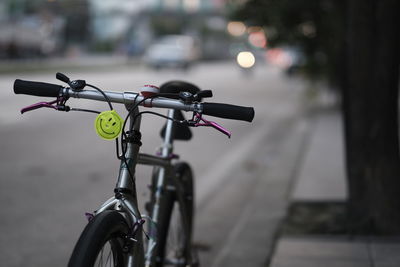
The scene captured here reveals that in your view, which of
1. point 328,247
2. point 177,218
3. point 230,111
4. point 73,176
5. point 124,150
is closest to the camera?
point 230,111

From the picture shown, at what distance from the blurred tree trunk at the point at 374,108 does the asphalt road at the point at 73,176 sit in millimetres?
1184

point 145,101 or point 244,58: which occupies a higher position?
point 145,101

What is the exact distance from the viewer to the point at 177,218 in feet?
13.5

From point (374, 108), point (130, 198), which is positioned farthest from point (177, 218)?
point (374, 108)

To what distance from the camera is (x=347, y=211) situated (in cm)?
555

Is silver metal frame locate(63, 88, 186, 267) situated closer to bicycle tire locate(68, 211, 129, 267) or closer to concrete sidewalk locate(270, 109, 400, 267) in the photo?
bicycle tire locate(68, 211, 129, 267)

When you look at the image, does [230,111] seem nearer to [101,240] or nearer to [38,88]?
[101,240]

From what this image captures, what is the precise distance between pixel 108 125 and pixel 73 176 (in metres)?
5.65

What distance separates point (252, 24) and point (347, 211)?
7818mm

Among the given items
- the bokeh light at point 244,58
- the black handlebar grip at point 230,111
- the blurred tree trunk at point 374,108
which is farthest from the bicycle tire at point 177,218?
the bokeh light at point 244,58

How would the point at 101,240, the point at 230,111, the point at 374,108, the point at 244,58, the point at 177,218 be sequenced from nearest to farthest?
the point at 101,240 → the point at 230,111 → the point at 177,218 → the point at 374,108 → the point at 244,58

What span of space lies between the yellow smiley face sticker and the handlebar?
21 cm

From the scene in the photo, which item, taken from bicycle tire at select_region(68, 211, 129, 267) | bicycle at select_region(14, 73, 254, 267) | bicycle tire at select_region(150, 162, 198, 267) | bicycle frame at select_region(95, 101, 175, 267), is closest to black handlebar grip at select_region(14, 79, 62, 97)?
bicycle at select_region(14, 73, 254, 267)

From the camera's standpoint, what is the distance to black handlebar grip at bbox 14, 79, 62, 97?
118 inches
